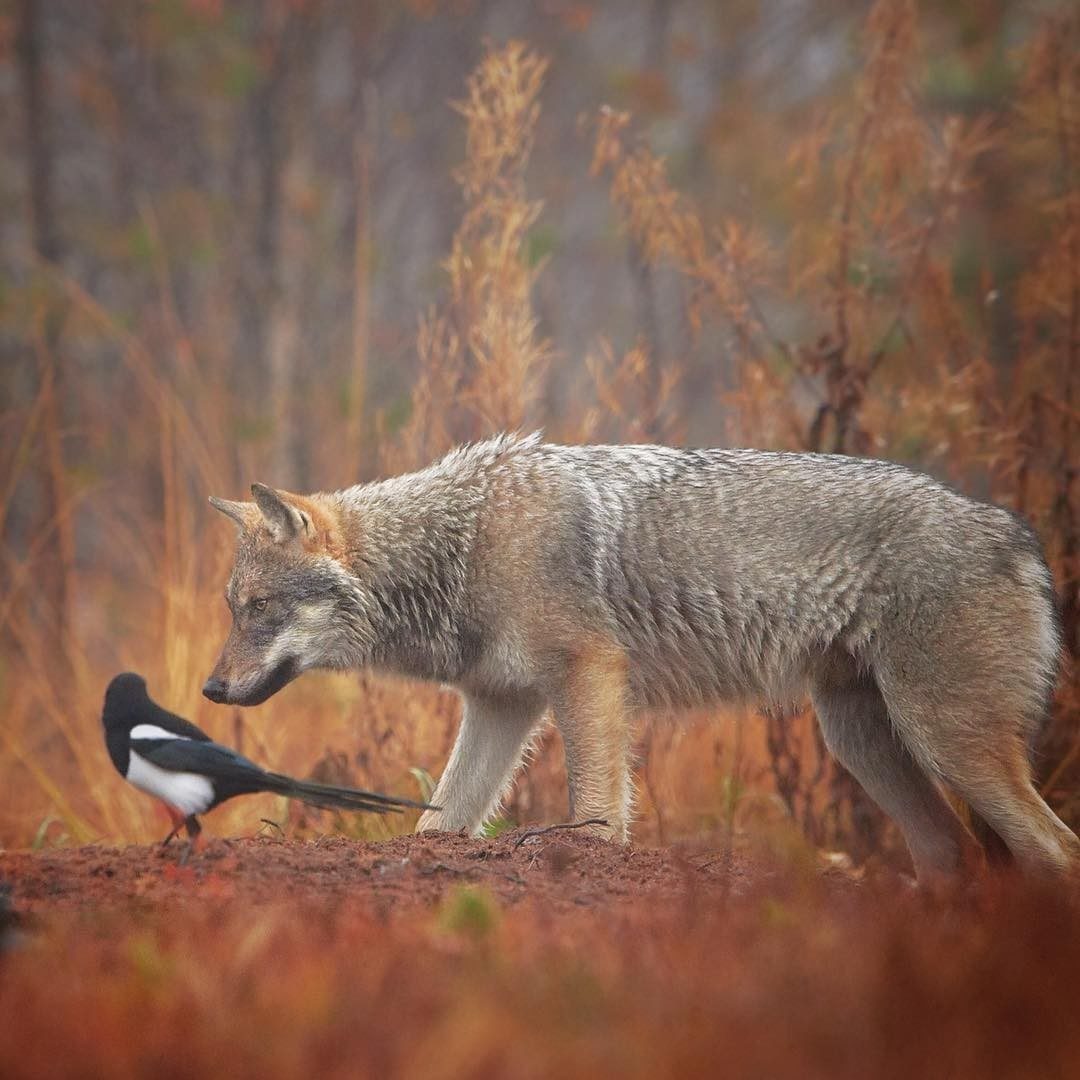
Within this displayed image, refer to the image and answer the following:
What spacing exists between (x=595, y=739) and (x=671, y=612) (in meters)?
0.72

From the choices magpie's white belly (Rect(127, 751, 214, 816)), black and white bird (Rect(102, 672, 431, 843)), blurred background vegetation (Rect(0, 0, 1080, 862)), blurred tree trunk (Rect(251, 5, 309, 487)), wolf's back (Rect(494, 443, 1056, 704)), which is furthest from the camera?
blurred tree trunk (Rect(251, 5, 309, 487))

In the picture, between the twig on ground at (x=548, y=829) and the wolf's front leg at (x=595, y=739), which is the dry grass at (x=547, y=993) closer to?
the twig on ground at (x=548, y=829)

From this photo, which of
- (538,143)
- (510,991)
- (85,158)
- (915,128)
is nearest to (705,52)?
(538,143)

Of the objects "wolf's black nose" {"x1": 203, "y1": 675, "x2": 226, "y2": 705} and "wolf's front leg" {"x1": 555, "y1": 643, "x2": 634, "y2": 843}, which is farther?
"wolf's black nose" {"x1": 203, "y1": 675, "x2": 226, "y2": 705}

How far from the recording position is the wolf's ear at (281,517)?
5.73 metres

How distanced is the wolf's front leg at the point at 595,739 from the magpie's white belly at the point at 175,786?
61.5 inches

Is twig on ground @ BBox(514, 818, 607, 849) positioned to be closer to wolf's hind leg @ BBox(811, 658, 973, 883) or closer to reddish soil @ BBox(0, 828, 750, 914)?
reddish soil @ BBox(0, 828, 750, 914)

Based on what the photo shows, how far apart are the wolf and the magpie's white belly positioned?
3.36ft

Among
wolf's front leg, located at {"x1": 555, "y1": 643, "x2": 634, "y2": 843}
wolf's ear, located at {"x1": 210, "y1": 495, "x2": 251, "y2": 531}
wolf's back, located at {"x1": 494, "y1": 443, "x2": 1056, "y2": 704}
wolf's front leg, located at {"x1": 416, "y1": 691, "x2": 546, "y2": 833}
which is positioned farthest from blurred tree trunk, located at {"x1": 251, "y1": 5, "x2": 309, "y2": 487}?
wolf's front leg, located at {"x1": 555, "y1": 643, "x2": 634, "y2": 843}

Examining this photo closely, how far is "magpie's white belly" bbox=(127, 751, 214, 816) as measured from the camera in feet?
14.6

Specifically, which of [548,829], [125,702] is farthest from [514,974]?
[125,702]

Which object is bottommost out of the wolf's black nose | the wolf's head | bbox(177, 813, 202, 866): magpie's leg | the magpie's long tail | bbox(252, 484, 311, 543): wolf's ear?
bbox(177, 813, 202, 866): magpie's leg

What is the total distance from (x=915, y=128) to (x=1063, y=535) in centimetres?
244

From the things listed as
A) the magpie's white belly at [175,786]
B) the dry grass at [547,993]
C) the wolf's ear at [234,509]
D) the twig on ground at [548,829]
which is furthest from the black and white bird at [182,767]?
the wolf's ear at [234,509]
